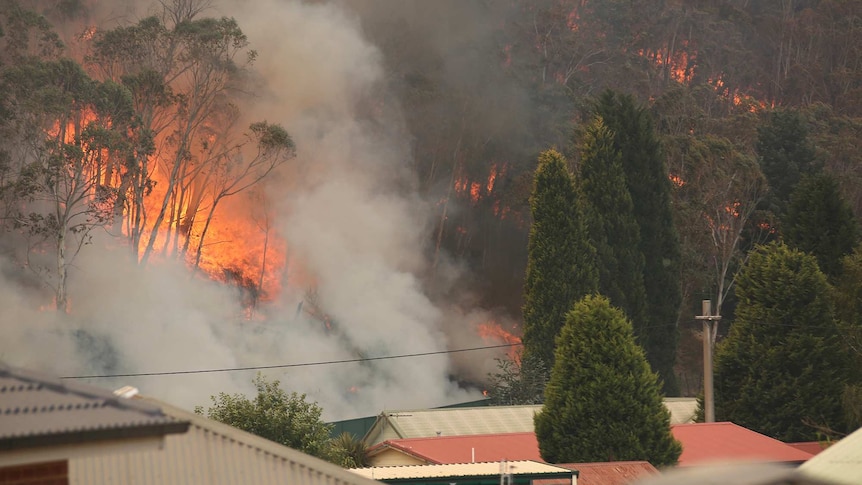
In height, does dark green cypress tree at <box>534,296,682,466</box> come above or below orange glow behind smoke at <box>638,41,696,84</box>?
below

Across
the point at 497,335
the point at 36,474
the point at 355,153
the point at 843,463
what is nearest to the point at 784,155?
the point at 497,335

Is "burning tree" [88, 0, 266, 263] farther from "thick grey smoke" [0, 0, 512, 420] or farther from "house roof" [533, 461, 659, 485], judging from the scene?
"house roof" [533, 461, 659, 485]

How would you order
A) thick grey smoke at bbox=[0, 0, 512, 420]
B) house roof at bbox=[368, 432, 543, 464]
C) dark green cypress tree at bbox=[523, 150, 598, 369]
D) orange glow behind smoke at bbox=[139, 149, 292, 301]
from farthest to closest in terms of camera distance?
orange glow behind smoke at bbox=[139, 149, 292, 301]
thick grey smoke at bbox=[0, 0, 512, 420]
dark green cypress tree at bbox=[523, 150, 598, 369]
house roof at bbox=[368, 432, 543, 464]

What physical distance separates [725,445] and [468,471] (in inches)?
505

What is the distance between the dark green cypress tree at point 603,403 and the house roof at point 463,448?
876 millimetres

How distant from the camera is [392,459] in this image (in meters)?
28.8

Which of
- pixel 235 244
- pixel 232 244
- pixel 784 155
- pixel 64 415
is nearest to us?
pixel 64 415

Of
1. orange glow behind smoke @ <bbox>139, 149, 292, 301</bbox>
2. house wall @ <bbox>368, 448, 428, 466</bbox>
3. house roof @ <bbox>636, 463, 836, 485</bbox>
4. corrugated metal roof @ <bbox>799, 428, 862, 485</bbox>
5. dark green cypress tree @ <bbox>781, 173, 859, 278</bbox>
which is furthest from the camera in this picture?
orange glow behind smoke @ <bbox>139, 149, 292, 301</bbox>

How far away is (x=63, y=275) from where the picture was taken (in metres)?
50.4

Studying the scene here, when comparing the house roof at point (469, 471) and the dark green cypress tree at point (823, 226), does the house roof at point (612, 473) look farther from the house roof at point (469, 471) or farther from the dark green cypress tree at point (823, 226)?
the dark green cypress tree at point (823, 226)

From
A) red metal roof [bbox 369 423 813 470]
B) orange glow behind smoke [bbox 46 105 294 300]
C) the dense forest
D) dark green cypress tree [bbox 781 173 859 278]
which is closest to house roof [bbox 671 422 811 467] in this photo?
red metal roof [bbox 369 423 813 470]

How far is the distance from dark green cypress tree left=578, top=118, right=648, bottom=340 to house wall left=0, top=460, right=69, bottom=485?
46084 millimetres

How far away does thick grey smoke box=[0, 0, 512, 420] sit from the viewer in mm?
49781

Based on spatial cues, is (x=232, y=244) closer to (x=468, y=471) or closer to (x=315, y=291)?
(x=315, y=291)
